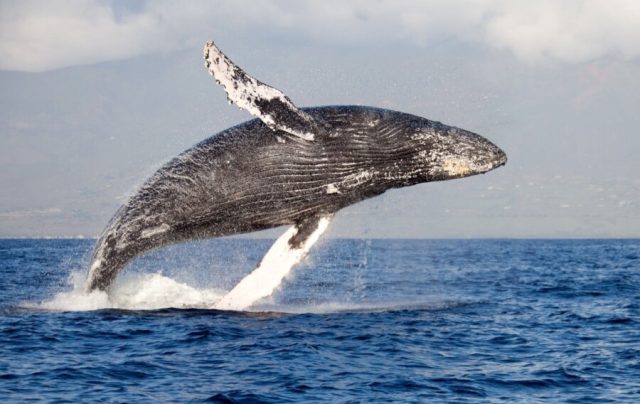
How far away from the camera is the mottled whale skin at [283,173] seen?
1463cm

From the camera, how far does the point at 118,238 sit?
595 inches

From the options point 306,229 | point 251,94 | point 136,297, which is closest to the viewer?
point 251,94

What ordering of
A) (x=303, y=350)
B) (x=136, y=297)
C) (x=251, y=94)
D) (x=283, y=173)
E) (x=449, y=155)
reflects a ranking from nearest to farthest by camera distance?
(x=303, y=350), (x=251, y=94), (x=283, y=173), (x=449, y=155), (x=136, y=297)

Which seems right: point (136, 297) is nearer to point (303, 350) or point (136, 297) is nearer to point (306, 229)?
point (306, 229)

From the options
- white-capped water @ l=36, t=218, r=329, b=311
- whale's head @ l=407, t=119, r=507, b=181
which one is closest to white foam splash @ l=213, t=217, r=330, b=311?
white-capped water @ l=36, t=218, r=329, b=311

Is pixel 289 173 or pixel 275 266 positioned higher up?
pixel 289 173

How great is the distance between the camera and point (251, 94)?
13.8 metres

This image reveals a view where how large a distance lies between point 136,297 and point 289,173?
488cm

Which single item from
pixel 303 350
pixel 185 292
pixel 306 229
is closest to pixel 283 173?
pixel 306 229

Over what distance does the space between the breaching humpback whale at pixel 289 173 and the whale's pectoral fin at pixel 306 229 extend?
0.02 metres

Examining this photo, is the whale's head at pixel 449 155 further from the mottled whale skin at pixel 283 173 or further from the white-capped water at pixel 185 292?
the white-capped water at pixel 185 292

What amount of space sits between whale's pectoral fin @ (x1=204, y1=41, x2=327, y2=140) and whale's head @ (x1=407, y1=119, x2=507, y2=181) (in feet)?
6.87

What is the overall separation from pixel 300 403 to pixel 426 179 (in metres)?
5.95

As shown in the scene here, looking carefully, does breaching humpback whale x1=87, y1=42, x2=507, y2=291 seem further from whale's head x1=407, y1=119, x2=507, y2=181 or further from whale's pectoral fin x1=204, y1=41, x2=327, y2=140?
whale's pectoral fin x1=204, y1=41, x2=327, y2=140
